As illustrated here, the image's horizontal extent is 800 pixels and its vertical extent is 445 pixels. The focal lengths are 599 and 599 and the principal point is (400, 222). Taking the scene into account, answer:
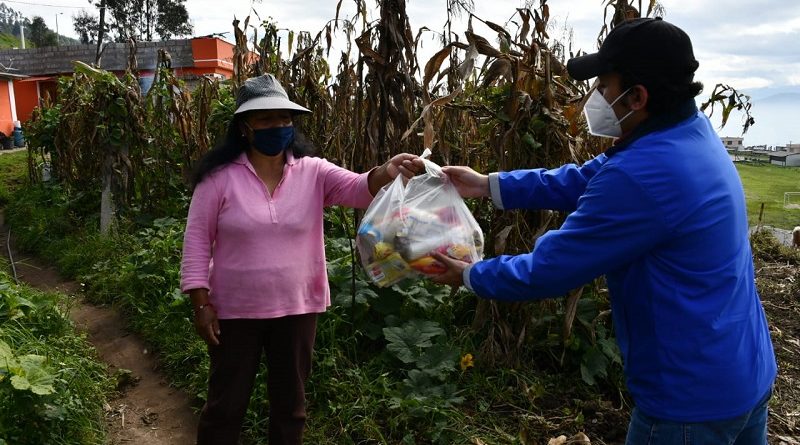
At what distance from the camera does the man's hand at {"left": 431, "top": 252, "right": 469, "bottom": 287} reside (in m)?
1.82

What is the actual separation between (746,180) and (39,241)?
10.2 meters

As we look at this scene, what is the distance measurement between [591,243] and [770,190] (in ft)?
30.7

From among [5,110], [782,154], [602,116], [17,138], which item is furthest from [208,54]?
[602,116]

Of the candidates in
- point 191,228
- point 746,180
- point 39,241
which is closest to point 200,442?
point 191,228

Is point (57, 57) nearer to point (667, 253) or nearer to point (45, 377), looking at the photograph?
point (45, 377)

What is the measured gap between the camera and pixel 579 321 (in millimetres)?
3430

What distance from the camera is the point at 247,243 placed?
7.68 ft

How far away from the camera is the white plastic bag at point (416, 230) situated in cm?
192

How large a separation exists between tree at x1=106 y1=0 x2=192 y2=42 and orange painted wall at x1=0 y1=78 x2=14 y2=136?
15742 millimetres

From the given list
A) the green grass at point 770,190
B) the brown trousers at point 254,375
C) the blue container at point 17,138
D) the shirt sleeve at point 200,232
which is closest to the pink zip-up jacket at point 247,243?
the shirt sleeve at point 200,232

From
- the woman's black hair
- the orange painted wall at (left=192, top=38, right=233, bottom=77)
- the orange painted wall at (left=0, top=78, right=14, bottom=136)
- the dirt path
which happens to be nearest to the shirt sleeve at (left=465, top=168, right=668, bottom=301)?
the woman's black hair

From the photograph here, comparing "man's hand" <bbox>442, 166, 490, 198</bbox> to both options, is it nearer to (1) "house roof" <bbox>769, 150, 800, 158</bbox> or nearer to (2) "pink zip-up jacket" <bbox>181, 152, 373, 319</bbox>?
(2) "pink zip-up jacket" <bbox>181, 152, 373, 319</bbox>

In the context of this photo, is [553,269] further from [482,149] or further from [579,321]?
[482,149]

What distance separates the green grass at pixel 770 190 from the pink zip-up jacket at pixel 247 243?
18.8 ft
